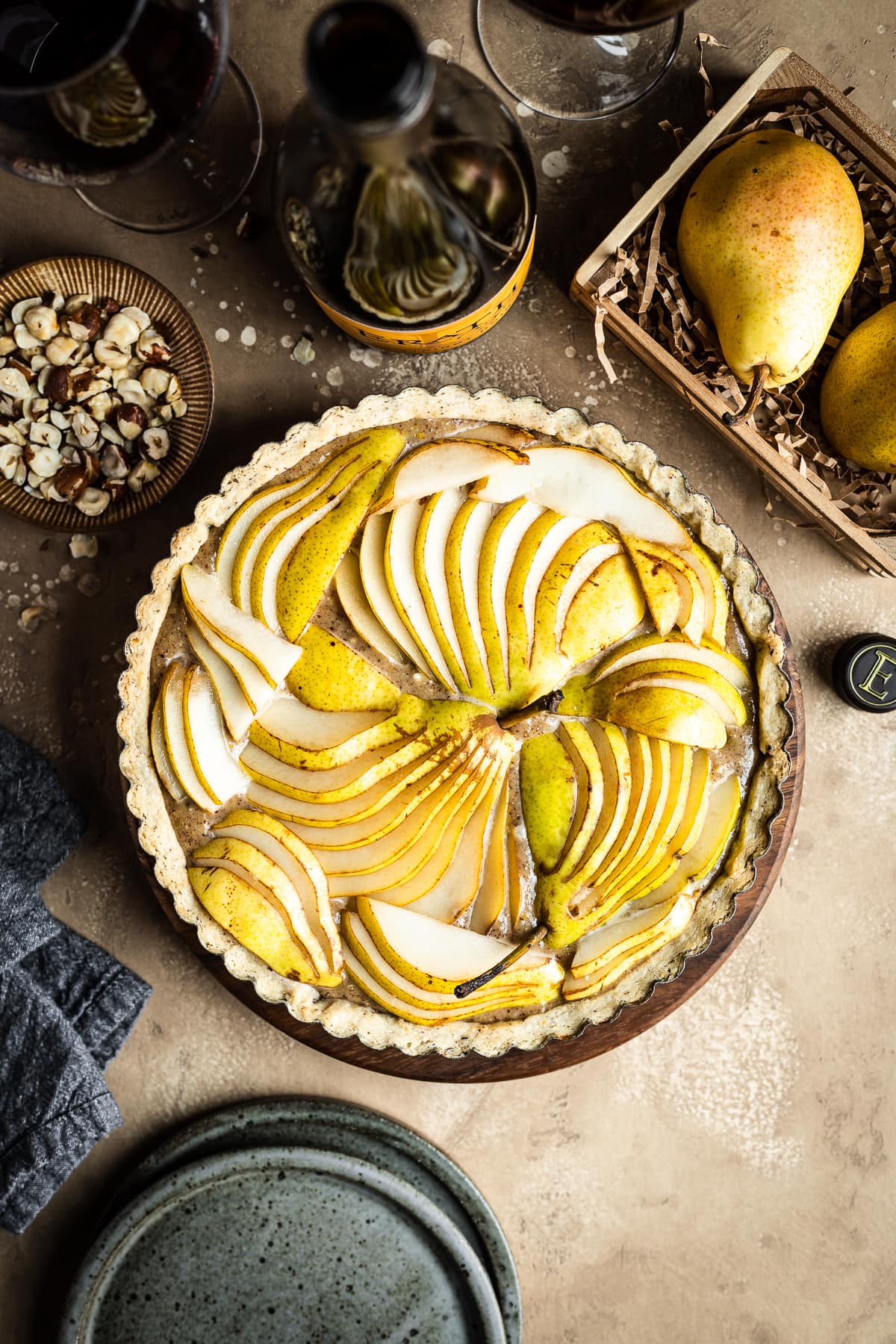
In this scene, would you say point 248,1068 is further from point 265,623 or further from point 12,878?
point 265,623

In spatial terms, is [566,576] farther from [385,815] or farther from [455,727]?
[385,815]

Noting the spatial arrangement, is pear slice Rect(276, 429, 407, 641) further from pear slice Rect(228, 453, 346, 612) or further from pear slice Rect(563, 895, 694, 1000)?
pear slice Rect(563, 895, 694, 1000)

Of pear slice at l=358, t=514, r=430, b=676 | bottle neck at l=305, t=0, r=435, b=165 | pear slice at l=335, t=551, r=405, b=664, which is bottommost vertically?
pear slice at l=335, t=551, r=405, b=664

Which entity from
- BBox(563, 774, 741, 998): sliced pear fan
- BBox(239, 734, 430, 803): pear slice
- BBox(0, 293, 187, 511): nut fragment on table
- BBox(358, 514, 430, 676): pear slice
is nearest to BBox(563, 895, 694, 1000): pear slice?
BBox(563, 774, 741, 998): sliced pear fan

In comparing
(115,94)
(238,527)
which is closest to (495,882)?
(238,527)

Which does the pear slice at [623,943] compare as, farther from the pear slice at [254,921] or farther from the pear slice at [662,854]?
the pear slice at [254,921]

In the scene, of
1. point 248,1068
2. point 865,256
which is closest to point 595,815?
point 248,1068
